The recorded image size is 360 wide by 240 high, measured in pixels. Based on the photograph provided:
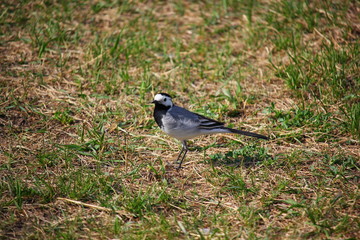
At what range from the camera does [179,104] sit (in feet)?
20.9

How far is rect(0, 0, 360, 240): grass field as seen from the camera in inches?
156

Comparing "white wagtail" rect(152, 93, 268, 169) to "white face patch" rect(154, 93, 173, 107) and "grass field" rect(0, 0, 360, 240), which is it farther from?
"grass field" rect(0, 0, 360, 240)

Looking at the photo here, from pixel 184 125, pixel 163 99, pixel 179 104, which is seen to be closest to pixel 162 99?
pixel 163 99

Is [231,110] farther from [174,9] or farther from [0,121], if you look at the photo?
[174,9]

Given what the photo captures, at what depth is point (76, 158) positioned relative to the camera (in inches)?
195

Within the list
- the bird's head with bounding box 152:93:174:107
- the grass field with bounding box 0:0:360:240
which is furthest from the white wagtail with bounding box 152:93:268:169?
the grass field with bounding box 0:0:360:240

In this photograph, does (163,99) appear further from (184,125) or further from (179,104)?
(179,104)

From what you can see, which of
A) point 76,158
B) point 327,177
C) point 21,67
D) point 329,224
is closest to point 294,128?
point 327,177

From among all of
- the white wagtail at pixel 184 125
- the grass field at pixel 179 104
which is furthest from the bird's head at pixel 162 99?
the grass field at pixel 179 104

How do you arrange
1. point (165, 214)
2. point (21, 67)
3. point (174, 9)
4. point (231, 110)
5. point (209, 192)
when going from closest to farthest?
point (165, 214)
point (209, 192)
point (231, 110)
point (21, 67)
point (174, 9)

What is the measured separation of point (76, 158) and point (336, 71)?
4246 millimetres

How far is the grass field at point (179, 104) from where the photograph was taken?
396 centimetres

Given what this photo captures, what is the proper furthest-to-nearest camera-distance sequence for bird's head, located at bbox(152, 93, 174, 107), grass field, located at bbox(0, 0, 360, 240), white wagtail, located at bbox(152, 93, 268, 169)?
1. bird's head, located at bbox(152, 93, 174, 107)
2. white wagtail, located at bbox(152, 93, 268, 169)
3. grass field, located at bbox(0, 0, 360, 240)

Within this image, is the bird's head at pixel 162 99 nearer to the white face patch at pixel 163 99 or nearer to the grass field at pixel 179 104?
the white face patch at pixel 163 99
